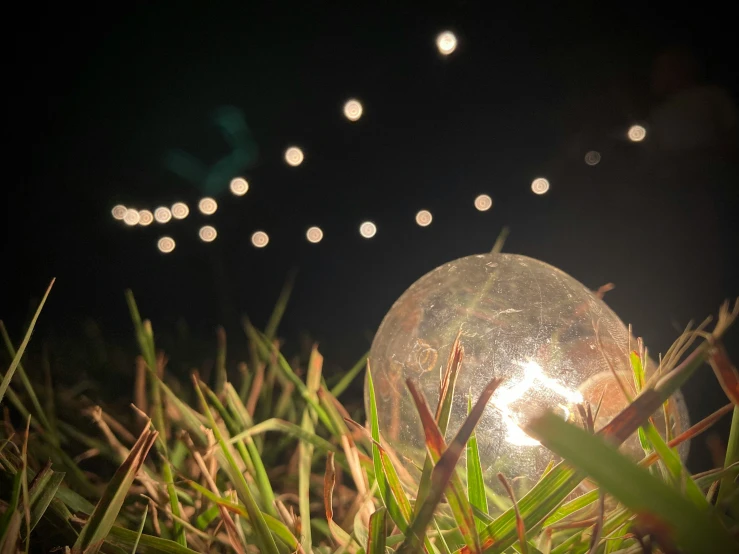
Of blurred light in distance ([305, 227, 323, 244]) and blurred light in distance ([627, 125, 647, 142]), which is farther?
blurred light in distance ([305, 227, 323, 244])

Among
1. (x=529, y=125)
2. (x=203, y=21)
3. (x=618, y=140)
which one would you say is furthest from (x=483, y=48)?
(x=203, y=21)

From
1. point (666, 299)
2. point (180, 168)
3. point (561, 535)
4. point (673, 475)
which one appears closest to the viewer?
point (673, 475)

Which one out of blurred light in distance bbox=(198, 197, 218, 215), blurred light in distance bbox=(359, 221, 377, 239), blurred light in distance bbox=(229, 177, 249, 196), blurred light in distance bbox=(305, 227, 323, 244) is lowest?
blurred light in distance bbox=(305, 227, 323, 244)

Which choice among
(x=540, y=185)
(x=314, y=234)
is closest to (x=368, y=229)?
(x=314, y=234)

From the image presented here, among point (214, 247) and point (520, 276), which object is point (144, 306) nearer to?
point (214, 247)

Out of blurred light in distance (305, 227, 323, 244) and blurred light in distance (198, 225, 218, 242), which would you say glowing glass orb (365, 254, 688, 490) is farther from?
blurred light in distance (198, 225, 218, 242)

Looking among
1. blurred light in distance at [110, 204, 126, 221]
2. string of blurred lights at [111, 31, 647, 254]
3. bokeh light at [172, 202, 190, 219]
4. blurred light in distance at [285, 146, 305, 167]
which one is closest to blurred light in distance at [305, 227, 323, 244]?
string of blurred lights at [111, 31, 647, 254]

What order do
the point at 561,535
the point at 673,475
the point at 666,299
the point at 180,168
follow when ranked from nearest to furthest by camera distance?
the point at 673,475 → the point at 561,535 → the point at 666,299 → the point at 180,168
